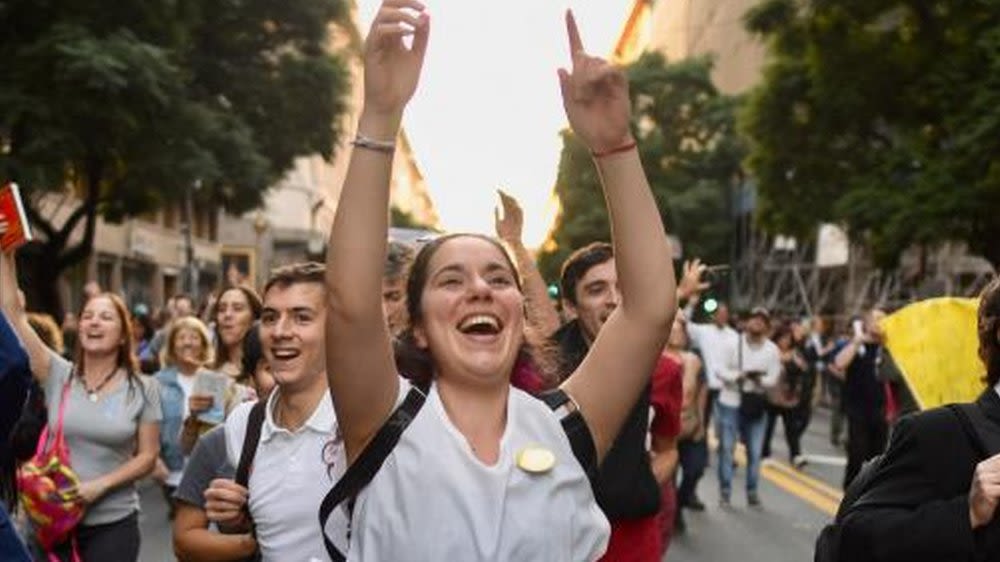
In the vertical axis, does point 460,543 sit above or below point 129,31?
below

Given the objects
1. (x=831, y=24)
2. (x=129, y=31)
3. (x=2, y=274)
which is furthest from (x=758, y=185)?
(x=2, y=274)

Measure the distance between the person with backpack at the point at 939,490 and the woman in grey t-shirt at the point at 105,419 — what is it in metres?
3.43

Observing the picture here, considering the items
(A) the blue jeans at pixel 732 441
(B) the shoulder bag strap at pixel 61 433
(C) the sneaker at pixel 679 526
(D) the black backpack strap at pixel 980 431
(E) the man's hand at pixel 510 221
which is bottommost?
(C) the sneaker at pixel 679 526

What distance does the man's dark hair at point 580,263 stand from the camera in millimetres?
4934

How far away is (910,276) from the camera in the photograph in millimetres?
37438

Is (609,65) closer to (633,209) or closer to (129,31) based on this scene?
(633,209)

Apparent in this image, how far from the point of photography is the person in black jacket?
2.81 metres

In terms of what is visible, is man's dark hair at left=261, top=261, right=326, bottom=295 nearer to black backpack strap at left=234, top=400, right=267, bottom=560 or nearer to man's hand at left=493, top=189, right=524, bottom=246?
black backpack strap at left=234, top=400, right=267, bottom=560

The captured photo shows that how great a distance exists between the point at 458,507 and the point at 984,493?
0.99 metres

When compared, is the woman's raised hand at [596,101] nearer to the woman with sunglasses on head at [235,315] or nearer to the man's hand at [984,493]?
the man's hand at [984,493]

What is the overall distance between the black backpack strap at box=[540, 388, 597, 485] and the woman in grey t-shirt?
3.25 metres

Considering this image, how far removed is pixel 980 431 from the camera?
9.50 feet

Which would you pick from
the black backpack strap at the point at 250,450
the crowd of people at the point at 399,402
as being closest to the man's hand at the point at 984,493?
the crowd of people at the point at 399,402

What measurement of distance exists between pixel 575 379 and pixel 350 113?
30386mm
